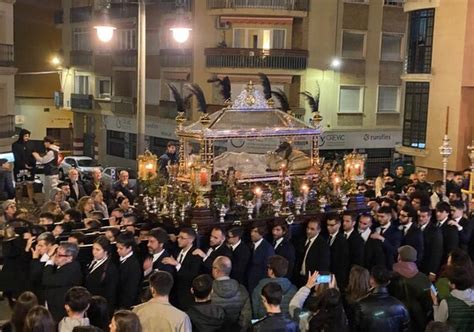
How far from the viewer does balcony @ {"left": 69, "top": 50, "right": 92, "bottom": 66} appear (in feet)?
121

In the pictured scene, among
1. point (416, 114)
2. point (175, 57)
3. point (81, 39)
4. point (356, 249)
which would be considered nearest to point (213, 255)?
point (356, 249)

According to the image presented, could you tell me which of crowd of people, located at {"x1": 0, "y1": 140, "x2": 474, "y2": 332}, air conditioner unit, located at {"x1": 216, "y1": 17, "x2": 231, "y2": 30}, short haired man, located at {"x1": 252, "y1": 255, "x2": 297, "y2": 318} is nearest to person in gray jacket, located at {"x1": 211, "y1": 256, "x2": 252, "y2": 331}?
crowd of people, located at {"x1": 0, "y1": 140, "x2": 474, "y2": 332}

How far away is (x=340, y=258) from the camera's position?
10055 mm

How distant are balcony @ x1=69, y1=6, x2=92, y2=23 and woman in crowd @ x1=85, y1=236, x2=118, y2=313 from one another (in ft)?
98.9

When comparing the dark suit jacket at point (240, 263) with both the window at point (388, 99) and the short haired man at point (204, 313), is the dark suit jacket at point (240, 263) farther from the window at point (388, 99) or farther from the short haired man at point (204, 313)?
the window at point (388, 99)

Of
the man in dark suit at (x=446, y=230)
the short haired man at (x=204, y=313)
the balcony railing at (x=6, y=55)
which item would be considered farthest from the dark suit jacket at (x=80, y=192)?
the balcony railing at (x=6, y=55)

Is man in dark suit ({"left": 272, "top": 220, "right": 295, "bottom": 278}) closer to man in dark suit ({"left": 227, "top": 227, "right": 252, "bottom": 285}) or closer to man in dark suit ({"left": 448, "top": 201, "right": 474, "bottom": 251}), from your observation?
man in dark suit ({"left": 227, "top": 227, "right": 252, "bottom": 285})

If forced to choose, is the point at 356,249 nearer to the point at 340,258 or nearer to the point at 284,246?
the point at 340,258

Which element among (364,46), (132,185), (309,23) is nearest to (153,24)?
(309,23)

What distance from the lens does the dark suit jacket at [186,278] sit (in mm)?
8695

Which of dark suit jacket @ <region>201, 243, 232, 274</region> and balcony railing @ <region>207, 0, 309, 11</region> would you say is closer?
dark suit jacket @ <region>201, 243, 232, 274</region>

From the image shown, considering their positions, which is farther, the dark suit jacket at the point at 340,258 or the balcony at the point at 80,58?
the balcony at the point at 80,58

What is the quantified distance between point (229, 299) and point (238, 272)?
6.75 feet

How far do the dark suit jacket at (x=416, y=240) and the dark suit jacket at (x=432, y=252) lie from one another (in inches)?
3.4
